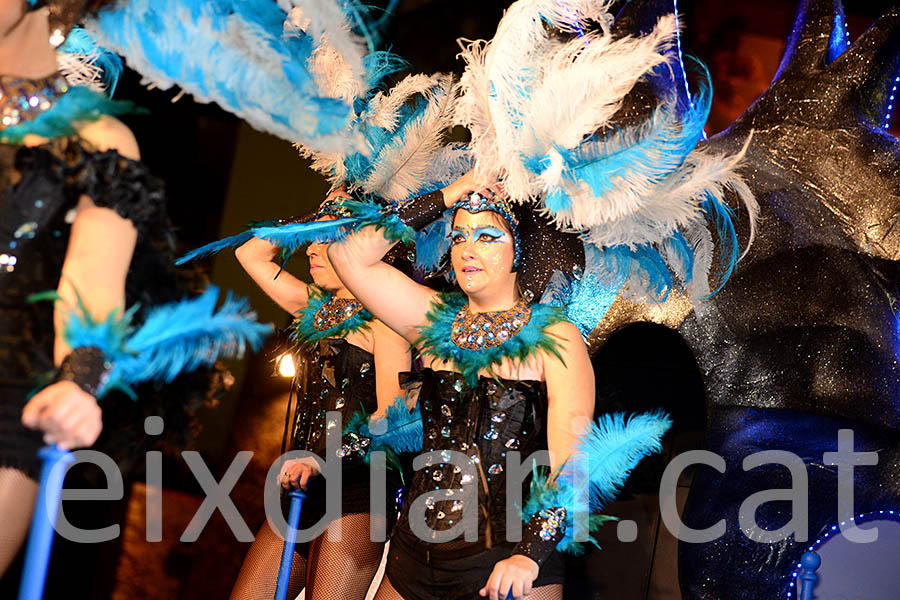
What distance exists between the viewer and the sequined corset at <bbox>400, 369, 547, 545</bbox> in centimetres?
258

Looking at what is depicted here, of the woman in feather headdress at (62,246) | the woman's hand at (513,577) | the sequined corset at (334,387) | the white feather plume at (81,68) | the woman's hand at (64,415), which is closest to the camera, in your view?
the woman's hand at (64,415)

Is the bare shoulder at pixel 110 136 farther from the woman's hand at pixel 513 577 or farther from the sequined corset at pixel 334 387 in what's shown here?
the sequined corset at pixel 334 387

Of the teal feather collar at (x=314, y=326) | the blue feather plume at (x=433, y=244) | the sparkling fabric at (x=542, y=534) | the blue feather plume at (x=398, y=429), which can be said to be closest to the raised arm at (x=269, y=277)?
the teal feather collar at (x=314, y=326)

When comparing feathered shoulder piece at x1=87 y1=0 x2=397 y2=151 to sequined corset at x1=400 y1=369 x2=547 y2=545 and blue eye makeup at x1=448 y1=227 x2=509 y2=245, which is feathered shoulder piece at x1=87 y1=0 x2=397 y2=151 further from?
sequined corset at x1=400 y1=369 x2=547 y2=545

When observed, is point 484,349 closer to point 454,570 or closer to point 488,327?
point 488,327

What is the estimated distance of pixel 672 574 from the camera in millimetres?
A: 3639

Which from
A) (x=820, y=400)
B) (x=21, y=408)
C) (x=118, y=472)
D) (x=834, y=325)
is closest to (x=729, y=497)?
(x=820, y=400)

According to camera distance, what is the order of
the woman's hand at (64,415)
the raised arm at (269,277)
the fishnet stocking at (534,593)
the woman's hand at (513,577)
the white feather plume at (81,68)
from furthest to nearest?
the raised arm at (269,277) < the fishnet stocking at (534,593) < the woman's hand at (513,577) < the white feather plume at (81,68) < the woman's hand at (64,415)

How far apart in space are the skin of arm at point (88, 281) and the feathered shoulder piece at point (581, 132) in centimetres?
116

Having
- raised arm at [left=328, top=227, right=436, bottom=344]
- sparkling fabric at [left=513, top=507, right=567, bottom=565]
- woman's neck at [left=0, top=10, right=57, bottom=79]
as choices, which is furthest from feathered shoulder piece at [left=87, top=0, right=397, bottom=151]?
sparkling fabric at [left=513, top=507, right=567, bottom=565]

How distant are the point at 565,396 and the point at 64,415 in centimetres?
139

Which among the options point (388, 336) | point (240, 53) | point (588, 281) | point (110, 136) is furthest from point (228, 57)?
point (588, 281)

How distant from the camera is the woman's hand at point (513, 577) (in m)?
2.30

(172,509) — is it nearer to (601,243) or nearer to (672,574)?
(672,574)
